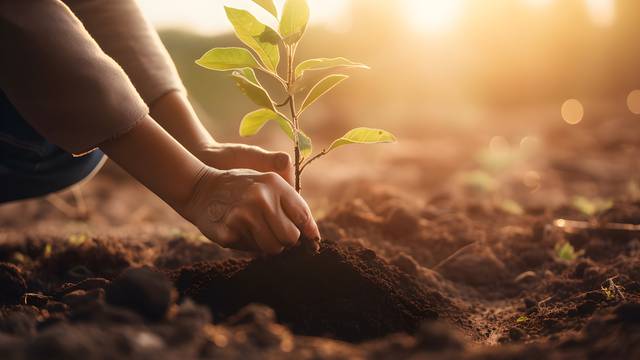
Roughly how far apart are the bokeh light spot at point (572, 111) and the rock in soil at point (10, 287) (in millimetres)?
8807

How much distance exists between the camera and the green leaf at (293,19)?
1.93 meters

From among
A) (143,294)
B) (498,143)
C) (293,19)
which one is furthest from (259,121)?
(498,143)

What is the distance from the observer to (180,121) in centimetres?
239

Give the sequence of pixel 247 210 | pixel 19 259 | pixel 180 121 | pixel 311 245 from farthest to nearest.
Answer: pixel 19 259 < pixel 180 121 < pixel 311 245 < pixel 247 210

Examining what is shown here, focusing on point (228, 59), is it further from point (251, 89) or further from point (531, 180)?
point (531, 180)

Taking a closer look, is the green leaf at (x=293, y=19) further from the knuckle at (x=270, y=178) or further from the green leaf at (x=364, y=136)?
the knuckle at (x=270, y=178)

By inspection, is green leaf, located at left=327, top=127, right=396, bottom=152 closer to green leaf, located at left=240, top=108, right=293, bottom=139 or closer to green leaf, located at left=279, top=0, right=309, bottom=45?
green leaf, located at left=240, top=108, right=293, bottom=139

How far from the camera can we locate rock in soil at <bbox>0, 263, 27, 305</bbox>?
6.66 feet

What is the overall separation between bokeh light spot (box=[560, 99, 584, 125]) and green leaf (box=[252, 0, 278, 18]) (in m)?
8.30

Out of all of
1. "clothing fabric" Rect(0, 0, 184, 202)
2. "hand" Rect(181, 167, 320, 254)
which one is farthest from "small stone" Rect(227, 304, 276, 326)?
"clothing fabric" Rect(0, 0, 184, 202)

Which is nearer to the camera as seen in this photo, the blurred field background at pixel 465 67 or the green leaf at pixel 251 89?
the green leaf at pixel 251 89

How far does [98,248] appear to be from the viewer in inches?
109

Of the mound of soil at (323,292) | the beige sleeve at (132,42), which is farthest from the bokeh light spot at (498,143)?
the mound of soil at (323,292)

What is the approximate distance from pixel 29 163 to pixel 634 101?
10777mm
